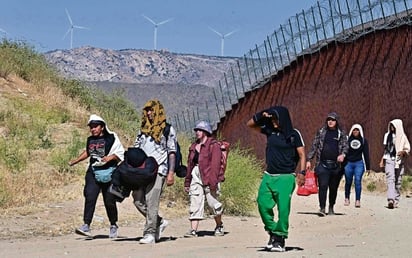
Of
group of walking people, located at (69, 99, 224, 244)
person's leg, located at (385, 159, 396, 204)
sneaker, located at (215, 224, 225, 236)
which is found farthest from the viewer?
person's leg, located at (385, 159, 396, 204)

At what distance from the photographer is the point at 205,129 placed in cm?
1311

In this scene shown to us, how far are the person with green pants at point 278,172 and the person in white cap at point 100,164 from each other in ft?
7.69

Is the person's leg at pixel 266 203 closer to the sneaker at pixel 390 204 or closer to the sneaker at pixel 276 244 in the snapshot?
the sneaker at pixel 276 244

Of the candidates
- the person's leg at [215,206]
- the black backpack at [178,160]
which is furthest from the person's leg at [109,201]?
the person's leg at [215,206]

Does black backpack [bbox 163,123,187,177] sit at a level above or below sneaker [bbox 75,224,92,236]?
above

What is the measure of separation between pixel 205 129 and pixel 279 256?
3.21 meters

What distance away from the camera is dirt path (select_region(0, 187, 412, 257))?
11.0 metres

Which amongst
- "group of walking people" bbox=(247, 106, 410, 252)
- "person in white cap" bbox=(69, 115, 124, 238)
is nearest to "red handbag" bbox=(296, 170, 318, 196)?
"group of walking people" bbox=(247, 106, 410, 252)

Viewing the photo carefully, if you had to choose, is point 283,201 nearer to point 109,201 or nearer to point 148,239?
point 148,239

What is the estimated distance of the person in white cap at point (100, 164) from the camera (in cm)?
1245

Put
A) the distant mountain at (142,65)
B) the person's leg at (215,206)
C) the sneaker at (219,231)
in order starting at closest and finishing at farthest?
the person's leg at (215,206) → the sneaker at (219,231) → the distant mountain at (142,65)

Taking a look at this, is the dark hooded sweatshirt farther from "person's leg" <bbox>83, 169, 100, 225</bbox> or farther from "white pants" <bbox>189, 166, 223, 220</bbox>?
"person's leg" <bbox>83, 169, 100, 225</bbox>

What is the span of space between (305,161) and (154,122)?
82.3 inches

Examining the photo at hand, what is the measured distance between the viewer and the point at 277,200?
1100 cm
